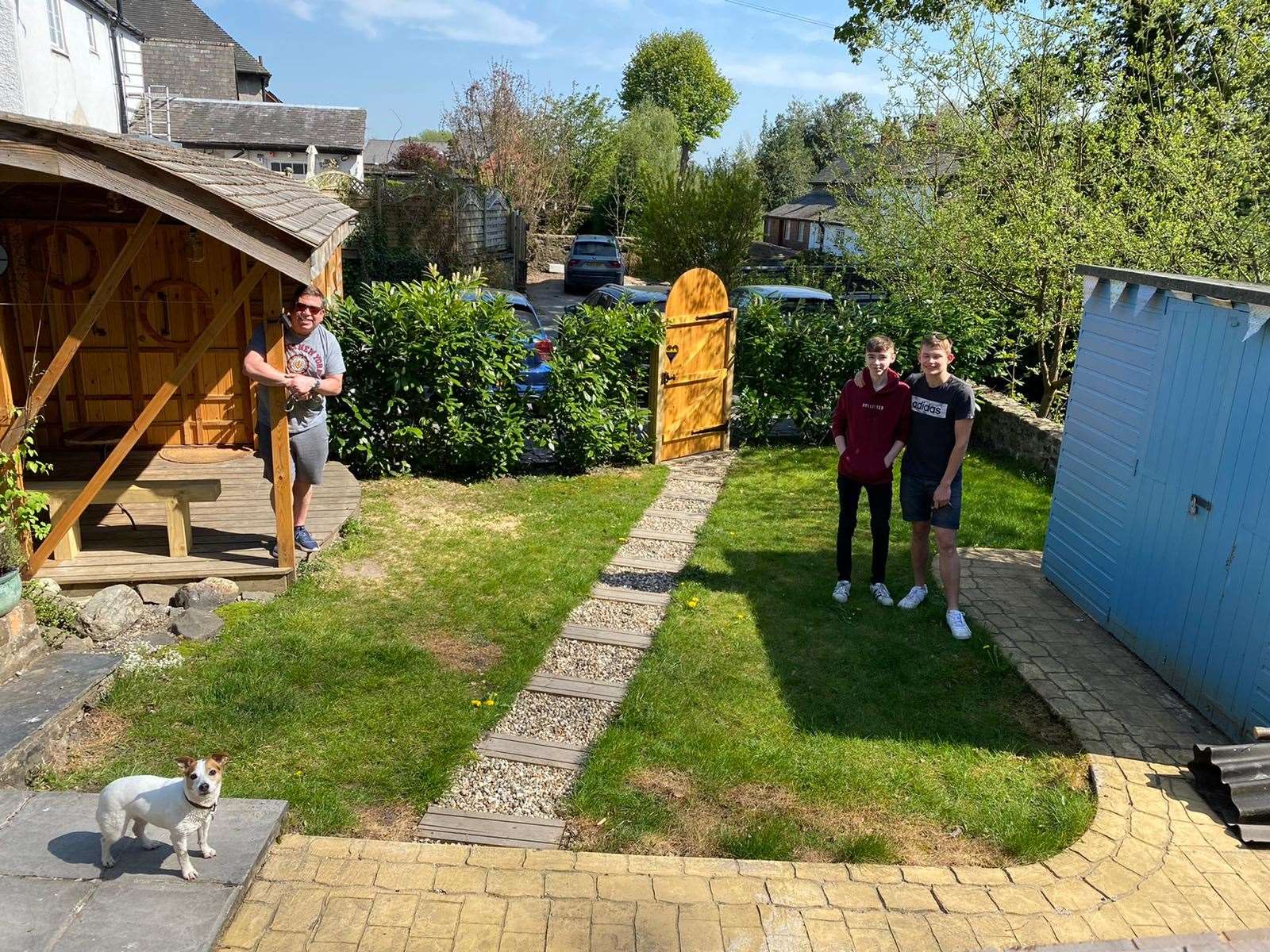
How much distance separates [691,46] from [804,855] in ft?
236

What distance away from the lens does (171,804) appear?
137 inches

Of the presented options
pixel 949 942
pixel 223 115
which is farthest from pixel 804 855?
pixel 223 115

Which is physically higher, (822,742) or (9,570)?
(9,570)

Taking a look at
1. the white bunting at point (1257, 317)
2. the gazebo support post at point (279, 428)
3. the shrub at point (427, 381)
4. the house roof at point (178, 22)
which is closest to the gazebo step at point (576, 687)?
the gazebo support post at point (279, 428)

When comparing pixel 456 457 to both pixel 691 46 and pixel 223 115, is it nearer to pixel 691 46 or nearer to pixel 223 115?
pixel 223 115

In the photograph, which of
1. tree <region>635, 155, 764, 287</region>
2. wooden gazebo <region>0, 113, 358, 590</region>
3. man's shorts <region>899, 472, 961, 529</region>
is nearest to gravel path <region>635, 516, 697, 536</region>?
man's shorts <region>899, 472, 961, 529</region>

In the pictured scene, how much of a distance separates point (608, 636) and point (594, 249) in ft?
78.8

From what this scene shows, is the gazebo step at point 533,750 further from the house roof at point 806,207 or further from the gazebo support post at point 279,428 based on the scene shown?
the house roof at point 806,207

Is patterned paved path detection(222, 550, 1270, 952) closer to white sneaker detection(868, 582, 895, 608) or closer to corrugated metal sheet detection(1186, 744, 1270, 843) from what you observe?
corrugated metal sheet detection(1186, 744, 1270, 843)

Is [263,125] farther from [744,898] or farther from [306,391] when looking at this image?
[744,898]

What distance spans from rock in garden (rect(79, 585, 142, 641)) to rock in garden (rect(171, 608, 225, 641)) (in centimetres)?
27

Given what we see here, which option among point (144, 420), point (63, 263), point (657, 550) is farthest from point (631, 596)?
point (63, 263)

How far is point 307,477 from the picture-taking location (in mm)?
6883

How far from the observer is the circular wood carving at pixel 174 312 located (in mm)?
8680
